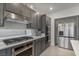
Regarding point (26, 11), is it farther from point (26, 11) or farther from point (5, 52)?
point (5, 52)

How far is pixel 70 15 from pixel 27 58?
1.17 metres

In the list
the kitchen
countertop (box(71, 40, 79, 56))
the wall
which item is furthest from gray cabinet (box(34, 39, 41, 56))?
countertop (box(71, 40, 79, 56))

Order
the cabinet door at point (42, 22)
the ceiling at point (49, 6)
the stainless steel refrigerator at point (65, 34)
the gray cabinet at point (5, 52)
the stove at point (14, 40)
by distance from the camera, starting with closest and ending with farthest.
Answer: the gray cabinet at point (5, 52), the stove at point (14, 40), the ceiling at point (49, 6), the cabinet door at point (42, 22), the stainless steel refrigerator at point (65, 34)

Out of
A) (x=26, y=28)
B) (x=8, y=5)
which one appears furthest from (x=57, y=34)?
(x=8, y=5)

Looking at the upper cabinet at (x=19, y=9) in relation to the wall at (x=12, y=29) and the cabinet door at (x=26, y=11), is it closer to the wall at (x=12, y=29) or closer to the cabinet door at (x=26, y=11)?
the cabinet door at (x=26, y=11)

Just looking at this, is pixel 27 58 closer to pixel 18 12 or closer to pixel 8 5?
pixel 18 12

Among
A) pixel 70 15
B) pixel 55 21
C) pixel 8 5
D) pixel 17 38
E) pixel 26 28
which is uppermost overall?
pixel 8 5

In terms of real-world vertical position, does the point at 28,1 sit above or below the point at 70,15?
above

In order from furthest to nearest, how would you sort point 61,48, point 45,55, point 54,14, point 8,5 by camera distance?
point 61,48 → point 54,14 → point 45,55 → point 8,5

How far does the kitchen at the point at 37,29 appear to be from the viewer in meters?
1.44

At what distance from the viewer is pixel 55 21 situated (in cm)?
169

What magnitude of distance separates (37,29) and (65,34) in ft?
2.11

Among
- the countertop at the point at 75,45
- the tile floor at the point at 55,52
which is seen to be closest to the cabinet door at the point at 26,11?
the tile floor at the point at 55,52

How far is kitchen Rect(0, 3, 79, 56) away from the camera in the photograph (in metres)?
1.44
